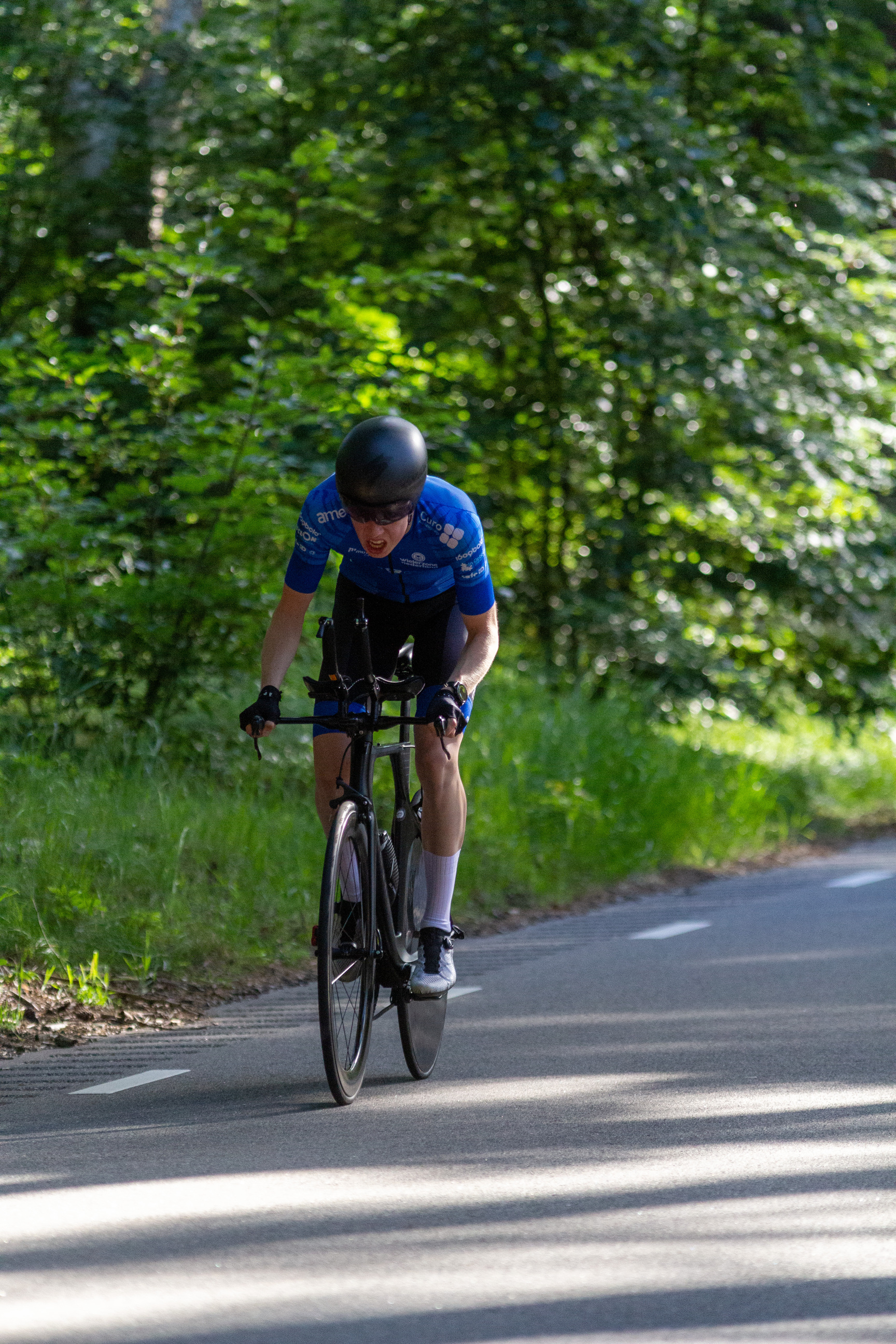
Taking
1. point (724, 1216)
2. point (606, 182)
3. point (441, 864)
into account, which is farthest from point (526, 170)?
point (724, 1216)

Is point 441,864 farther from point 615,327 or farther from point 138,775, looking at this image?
point 615,327

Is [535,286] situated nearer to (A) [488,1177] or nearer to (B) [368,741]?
(B) [368,741]

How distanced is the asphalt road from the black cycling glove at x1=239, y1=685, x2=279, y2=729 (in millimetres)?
1154

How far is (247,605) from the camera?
10180mm

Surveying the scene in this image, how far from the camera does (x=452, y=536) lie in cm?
555

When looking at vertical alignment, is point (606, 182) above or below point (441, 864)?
above

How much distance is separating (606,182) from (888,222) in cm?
336

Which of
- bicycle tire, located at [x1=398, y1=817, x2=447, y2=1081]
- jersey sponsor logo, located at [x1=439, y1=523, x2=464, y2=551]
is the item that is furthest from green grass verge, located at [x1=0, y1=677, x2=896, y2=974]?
jersey sponsor logo, located at [x1=439, y1=523, x2=464, y2=551]

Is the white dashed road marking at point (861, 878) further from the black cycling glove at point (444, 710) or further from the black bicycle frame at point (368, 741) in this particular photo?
the black cycling glove at point (444, 710)

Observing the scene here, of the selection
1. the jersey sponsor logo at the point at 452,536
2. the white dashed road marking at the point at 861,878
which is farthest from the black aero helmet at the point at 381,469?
the white dashed road marking at the point at 861,878

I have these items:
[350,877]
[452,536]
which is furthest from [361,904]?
[452,536]

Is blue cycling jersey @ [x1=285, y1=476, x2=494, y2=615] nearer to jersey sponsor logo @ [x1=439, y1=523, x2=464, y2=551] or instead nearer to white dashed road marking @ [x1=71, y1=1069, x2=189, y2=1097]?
jersey sponsor logo @ [x1=439, y1=523, x2=464, y2=551]

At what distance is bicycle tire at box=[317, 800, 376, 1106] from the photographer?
512 centimetres

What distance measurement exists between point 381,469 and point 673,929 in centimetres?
461
